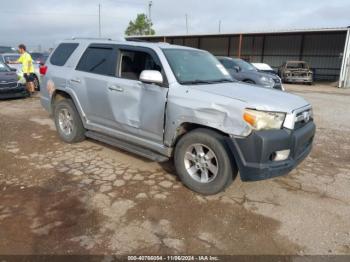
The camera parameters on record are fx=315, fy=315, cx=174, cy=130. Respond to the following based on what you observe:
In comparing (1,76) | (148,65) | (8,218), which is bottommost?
(8,218)

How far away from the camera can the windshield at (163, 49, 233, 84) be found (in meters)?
4.29

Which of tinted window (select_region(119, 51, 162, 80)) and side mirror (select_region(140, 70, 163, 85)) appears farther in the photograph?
tinted window (select_region(119, 51, 162, 80))

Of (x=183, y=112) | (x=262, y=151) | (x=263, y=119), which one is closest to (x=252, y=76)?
(x=183, y=112)

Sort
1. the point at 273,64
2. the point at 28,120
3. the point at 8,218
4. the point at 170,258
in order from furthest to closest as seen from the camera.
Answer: the point at 273,64, the point at 28,120, the point at 8,218, the point at 170,258

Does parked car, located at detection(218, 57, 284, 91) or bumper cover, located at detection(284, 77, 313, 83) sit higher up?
parked car, located at detection(218, 57, 284, 91)

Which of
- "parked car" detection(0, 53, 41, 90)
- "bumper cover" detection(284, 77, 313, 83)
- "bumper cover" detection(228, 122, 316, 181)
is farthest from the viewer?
"bumper cover" detection(284, 77, 313, 83)

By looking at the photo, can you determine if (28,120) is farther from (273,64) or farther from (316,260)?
(273,64)

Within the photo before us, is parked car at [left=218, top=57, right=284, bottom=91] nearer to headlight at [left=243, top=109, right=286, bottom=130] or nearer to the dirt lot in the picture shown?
the dirt lot

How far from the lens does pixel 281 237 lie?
3154 mm

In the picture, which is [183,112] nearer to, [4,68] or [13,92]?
[13,92]

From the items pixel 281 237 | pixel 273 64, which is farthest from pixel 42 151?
pixel 273 64

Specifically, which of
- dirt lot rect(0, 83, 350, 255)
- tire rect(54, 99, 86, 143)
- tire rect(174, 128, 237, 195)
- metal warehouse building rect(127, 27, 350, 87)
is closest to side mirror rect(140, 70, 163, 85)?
tire rect(174, 128, 237, 195)

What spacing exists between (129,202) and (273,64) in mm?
27758

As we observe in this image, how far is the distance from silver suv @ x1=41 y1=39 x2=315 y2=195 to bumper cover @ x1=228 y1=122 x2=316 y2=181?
1 cm
